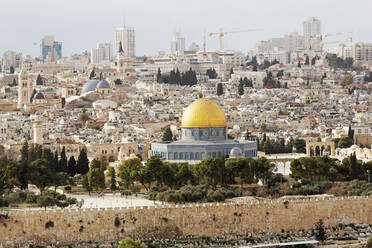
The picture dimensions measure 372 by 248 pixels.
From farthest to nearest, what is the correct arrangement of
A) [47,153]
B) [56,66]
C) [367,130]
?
[56,66]
[367,130]
[47,153]

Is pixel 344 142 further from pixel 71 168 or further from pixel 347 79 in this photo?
pixel 347 79

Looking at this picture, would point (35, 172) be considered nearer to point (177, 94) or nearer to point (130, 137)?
point (130, 137)

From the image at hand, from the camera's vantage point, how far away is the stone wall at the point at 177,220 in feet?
122

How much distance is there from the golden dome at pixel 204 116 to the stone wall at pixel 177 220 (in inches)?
588

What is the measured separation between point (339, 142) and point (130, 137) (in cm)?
1231

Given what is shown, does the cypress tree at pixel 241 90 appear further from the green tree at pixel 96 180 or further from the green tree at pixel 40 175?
the green tree at pixel 40 175

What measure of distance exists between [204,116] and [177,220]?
16737mm

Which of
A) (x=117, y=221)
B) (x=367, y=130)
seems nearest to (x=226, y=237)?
(x=117, y=221)

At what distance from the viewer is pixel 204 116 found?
179 feet

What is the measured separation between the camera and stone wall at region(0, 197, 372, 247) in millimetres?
37125

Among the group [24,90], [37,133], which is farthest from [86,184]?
[24,90]

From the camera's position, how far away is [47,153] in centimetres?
5172

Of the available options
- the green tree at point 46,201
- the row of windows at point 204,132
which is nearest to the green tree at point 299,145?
the row of windows at point 204,132

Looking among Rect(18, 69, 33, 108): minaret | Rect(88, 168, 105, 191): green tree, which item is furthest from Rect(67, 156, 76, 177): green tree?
Rect(18, 69, 33, 108): minaret
